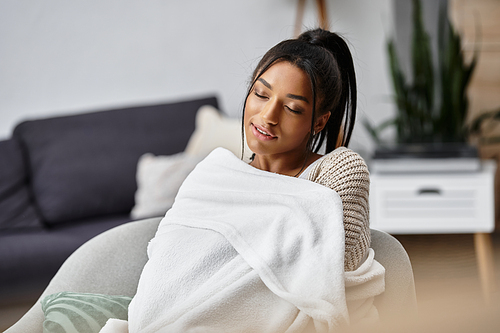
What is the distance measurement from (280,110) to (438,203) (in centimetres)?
159

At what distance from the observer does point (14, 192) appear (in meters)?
2.04

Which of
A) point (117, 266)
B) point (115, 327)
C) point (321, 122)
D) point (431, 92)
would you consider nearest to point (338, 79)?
point (321, 122)

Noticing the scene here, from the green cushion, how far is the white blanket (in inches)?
4.8

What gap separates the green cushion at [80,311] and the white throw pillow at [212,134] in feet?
3.93

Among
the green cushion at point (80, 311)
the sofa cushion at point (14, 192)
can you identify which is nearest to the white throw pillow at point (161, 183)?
the sofa cushion at point (14, 192)

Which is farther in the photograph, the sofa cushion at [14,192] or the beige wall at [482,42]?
the beige wall at [482,42]

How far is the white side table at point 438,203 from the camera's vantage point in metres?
2.00

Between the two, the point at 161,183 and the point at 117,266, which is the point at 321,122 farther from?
the point at 161,183

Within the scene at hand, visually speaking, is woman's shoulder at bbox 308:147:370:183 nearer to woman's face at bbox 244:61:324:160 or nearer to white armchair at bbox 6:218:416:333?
woman's face at bbox 244:61:324:160

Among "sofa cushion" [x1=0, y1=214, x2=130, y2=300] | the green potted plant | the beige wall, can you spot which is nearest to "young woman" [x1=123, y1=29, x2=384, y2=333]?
"sofa cushion" [x1=0, y1=214, x2=130, y2=300]

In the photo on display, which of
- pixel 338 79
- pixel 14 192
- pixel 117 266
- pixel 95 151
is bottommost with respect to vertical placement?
pixel 14 192

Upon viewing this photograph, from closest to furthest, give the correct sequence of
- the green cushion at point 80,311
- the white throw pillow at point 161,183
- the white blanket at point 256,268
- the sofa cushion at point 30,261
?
the white blanket at point 256,268
the green cushion at point 80,311
the sofa cushion at point 30,261
the white throw pillow at point 161,183

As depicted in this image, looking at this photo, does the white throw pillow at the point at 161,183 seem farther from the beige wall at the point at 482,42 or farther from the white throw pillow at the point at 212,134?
the beige wall at the point at 482,42

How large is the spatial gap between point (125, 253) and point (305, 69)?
0.54 metres
